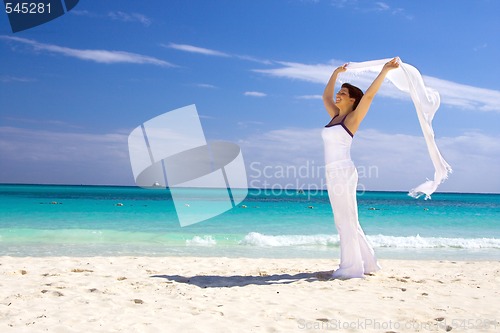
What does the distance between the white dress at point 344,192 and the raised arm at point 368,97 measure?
14cm

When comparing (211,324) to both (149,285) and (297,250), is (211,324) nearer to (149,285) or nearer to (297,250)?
(149,285)

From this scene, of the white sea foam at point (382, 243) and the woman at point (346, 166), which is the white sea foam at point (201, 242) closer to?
the white sea foam at point (382, 243)

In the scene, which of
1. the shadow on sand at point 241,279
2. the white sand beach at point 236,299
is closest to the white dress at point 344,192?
the white sand beach at point 236,299

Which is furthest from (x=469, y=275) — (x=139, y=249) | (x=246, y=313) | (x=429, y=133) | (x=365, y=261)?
(x=139, y=249)

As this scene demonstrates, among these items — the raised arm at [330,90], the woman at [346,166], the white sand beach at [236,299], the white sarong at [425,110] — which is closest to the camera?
the white sand beach at [236,299]

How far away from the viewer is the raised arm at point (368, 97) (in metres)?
5.86

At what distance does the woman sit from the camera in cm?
592

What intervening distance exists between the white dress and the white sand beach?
26 cm

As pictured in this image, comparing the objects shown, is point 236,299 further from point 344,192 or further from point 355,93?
point 355,93

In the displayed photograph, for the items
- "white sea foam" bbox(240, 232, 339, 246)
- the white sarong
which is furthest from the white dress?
"white sea foam" bbox(240, 232, 339, 246)

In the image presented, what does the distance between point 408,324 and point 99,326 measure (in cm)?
261

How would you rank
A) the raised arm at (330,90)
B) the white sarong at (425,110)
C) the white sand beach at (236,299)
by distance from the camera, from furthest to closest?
the raised arm at (330,90)
the white sarong at (425,110)
the white sand beach at (236,299)

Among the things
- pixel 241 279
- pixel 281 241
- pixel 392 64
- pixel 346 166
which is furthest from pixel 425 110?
pixel 281 241

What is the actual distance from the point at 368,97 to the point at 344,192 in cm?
121
